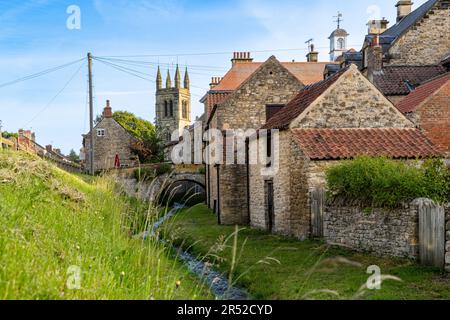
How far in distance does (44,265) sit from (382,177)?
1063 cm

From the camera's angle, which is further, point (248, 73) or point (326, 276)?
point (248, 73)

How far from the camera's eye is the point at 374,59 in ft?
103

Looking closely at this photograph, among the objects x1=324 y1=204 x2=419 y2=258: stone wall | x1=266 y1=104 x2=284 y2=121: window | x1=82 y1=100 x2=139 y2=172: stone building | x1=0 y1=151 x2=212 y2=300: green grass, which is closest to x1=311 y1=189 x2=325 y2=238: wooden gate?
x1=324 y1=204 x2=419 y2=258: stone wall

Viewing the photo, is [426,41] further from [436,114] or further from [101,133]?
[101,133]

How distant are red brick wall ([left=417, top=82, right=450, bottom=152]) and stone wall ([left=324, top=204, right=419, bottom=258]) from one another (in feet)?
33.1

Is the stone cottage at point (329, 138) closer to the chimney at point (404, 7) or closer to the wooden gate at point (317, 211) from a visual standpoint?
the wooden gate at point (317, 211)

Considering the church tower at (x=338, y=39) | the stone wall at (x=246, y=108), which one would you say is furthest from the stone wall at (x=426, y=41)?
the church tower at (x=338, y=39)

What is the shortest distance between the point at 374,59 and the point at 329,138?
48.7 feet

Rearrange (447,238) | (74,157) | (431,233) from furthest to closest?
(74,157)
(431,233)
(447,238)

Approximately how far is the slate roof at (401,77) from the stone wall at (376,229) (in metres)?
16.2

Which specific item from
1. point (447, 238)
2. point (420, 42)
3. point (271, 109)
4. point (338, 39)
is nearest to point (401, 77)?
point (420, 42)

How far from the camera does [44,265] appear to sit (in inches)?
230

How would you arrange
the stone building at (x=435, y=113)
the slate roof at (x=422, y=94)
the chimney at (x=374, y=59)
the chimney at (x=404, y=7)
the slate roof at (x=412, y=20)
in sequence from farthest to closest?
the chimney at (x=404, y=7), the slate roof at (x=412, y=20), the chimney at (x=374, y=59), the slate roof at (x=422, y=94), the stone building at (x=435, y=113)

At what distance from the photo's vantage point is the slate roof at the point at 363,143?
17.8m
